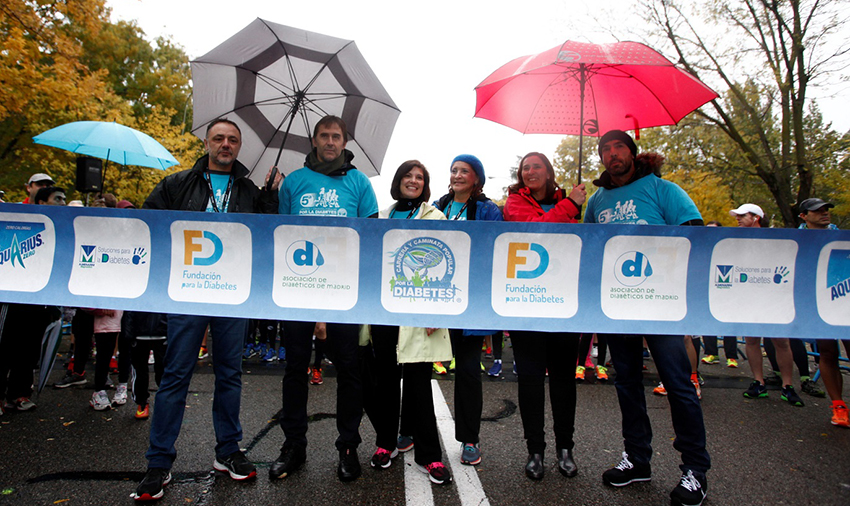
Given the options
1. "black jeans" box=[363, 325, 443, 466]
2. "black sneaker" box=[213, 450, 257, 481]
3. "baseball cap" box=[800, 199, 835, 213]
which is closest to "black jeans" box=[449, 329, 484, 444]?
"black jeans" box=[363, 325, 443, 466]

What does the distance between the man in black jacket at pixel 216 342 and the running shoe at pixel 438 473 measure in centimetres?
113

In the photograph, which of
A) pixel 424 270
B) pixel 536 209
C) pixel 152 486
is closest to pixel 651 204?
pixel 536 209

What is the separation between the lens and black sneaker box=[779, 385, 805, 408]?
507cm

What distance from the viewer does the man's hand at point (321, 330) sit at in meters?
3.18

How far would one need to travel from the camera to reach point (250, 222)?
3.00 m

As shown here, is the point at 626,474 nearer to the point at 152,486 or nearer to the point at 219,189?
the point at 152,486

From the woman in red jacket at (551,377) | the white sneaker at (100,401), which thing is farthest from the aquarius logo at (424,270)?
the white sneaker at (100,401)

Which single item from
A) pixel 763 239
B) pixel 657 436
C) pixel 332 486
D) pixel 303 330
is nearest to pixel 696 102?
pixel 763 239

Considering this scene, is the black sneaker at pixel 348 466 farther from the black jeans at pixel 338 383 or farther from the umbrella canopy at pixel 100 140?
the umbrella canopy at pixel 100 140

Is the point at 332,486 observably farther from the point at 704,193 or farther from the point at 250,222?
the point at 704,193

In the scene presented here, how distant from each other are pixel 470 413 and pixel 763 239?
2.18 metres

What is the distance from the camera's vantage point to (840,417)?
4453mm

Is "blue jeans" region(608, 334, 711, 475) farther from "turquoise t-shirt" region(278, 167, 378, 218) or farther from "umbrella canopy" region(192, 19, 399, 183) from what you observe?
"umbrella canopy" region(192, 19, 399, 183)

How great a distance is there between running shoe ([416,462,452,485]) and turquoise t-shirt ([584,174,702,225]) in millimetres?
2012
